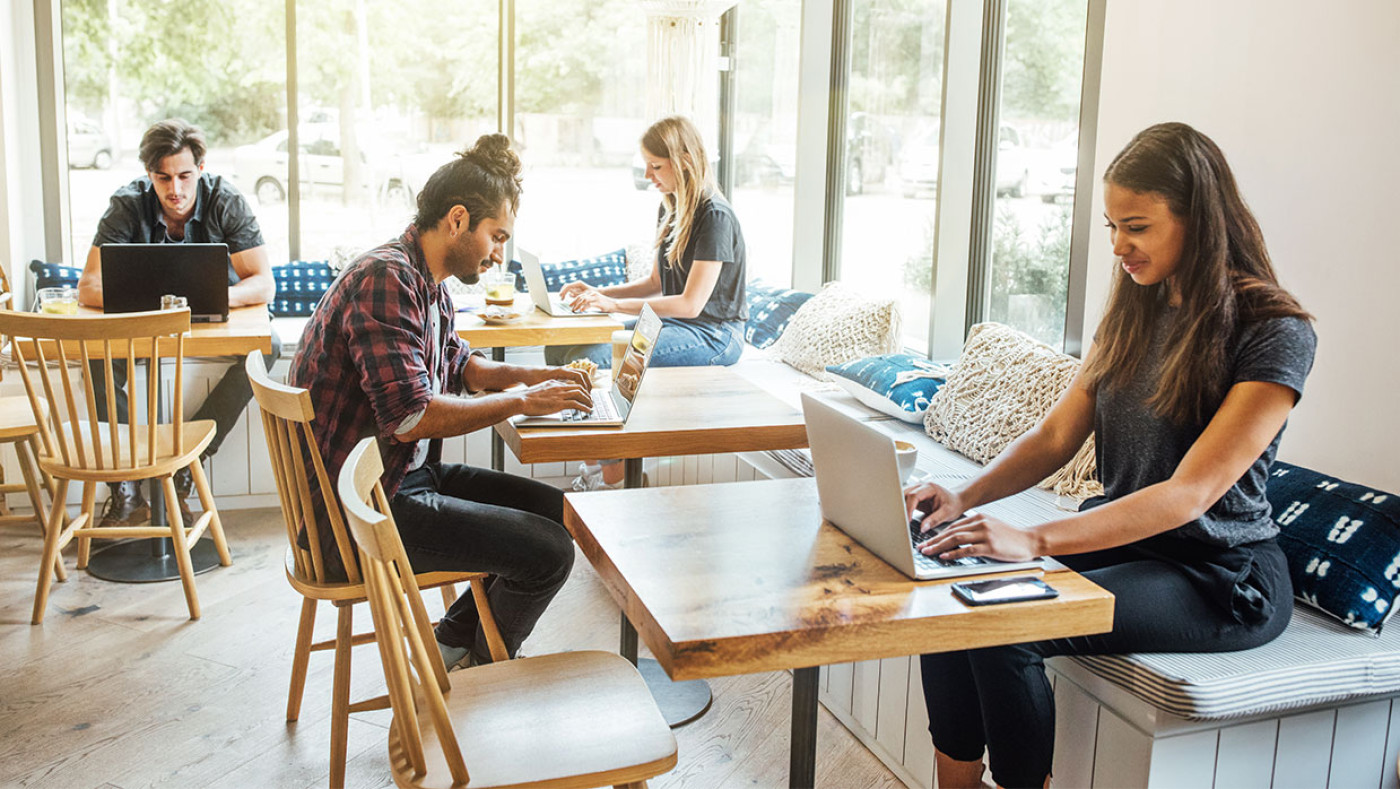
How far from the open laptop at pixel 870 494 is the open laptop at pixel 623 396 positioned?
774 millimetres

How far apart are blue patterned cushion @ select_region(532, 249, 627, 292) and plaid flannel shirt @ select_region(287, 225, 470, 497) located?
3.16 m

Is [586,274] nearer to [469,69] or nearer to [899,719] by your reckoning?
[469,69]

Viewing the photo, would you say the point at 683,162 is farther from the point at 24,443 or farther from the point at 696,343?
the point at 24,443

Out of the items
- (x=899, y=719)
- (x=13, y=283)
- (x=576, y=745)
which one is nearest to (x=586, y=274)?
(x=13, y=283)

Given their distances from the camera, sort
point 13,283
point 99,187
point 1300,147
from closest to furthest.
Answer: point 1300,147 < point 13,283 < point 99,187

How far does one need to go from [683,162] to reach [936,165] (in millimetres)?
850

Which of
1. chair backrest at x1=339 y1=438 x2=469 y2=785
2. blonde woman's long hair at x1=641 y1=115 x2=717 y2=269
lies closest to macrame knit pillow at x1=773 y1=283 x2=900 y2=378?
blonde woman's long hair at x1=641 y1=115 x2=717 y2=269

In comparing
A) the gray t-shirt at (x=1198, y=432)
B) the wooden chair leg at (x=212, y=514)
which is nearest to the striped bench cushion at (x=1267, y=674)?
the gray t-shirt at (x=1198, y=432)

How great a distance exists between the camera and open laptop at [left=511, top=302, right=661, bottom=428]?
8.52ft

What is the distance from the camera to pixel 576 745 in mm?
1764

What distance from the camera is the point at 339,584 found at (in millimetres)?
2406

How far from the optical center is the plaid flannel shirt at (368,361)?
7.80 ft

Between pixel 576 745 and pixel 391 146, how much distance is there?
14.2ft

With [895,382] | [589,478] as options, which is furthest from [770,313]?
[895,382]
